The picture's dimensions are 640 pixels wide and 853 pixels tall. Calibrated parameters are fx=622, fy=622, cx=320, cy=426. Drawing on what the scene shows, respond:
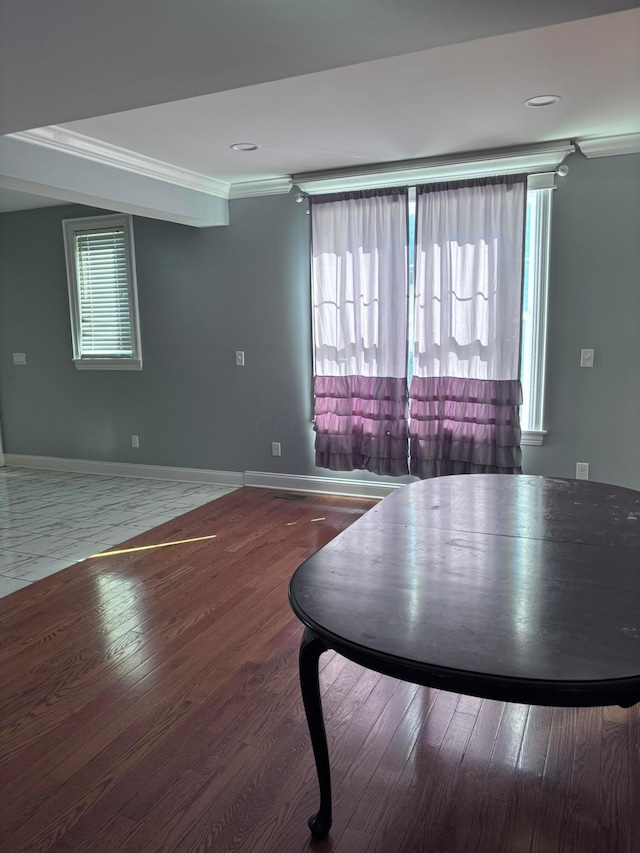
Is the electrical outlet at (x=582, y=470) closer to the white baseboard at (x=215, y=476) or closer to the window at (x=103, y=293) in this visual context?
the white baseboard at (x=215, y=476)

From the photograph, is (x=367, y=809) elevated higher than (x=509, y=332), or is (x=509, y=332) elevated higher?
(x=509, y=332)

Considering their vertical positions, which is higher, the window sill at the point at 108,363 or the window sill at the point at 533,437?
the window sill at the point at 108,363

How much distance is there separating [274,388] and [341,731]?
332 cm

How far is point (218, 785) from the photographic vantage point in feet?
5.85

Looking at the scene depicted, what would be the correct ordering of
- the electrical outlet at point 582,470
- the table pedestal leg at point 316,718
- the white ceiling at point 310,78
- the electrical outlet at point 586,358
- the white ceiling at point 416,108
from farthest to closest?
1. the electrical outlet at point 582,470
2. the electrical outlet at point 586,358
3. the white ceiling at point 416,108
4. the white ceiling at point 310,78
5. the table pedestal leg at point 316,718

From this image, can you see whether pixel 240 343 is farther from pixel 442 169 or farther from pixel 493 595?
pixel 493 595

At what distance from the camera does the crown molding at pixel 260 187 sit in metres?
4.72

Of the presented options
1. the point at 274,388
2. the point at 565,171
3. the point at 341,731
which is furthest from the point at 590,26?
the point at 274,388

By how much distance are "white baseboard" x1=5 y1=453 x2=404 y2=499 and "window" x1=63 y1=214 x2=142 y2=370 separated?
3.05 ft

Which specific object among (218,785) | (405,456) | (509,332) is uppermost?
(509,332)

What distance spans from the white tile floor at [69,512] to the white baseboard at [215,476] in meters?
0.10

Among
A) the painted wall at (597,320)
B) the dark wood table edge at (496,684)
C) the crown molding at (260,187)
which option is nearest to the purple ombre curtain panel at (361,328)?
the crown molding at (260,187)

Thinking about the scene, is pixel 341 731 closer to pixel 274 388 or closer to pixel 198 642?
pixel 198 642

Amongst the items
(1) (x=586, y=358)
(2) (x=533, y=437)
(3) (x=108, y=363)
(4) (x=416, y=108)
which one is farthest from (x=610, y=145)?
(3) (x=108, y=363)
